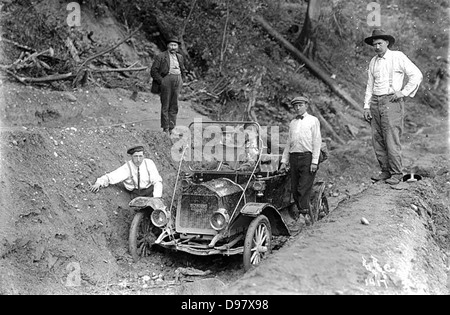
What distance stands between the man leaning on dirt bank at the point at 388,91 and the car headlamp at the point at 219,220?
2.91 metres

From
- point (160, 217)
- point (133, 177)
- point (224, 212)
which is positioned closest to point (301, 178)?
point (224, 212)

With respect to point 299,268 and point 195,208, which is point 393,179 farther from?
point 299,268

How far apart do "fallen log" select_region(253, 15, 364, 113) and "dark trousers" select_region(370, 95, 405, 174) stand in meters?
10.1

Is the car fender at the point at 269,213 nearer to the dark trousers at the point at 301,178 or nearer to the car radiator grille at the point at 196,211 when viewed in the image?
the car radiator grille at the point at 196,211

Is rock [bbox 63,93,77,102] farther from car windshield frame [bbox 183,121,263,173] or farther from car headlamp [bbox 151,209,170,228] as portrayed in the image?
car headlamp [bbox 151,209,170,228]

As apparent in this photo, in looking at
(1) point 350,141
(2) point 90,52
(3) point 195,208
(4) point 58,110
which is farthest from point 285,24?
(3) point 195,208

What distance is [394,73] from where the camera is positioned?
8.44 metres

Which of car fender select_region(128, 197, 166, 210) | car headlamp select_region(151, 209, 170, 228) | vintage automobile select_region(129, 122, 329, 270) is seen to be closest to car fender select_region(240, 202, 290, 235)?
vintage automobile select_region(129, 122, 329, 270)

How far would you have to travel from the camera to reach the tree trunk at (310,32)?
19.1 m

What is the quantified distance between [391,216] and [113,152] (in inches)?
188

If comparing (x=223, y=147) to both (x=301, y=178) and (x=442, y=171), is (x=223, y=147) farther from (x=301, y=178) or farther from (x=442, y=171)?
(x=442, y=171)

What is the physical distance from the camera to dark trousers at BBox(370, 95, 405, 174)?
27.9 feet

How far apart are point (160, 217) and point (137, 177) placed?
3.06ft

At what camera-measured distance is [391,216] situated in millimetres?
7539
